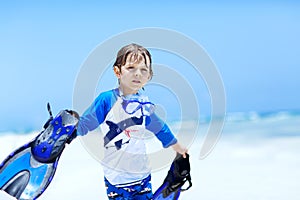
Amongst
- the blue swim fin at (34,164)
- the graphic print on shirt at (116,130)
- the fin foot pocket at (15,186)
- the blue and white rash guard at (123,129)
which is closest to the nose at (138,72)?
the blue and white rash guard at (123,129)

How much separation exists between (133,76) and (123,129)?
238 millimetres

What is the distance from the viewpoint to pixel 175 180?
102 inches

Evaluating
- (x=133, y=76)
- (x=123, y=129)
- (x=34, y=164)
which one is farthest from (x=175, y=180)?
(x=34, y=164)

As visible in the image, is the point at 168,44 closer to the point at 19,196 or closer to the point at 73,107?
the point at 73,107

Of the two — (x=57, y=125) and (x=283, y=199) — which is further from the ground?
(x=283, y=199)

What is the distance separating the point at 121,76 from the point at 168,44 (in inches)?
11.1

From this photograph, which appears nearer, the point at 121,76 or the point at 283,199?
the point at 121,76

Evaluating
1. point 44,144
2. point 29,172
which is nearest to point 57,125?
point 44,144

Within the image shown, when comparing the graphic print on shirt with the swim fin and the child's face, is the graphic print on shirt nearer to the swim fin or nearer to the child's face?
the child's face

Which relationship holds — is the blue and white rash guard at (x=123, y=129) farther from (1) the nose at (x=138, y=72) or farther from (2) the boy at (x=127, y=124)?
(1) the nose at (x=138, y=72)

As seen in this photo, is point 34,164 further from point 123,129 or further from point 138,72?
point 138,72

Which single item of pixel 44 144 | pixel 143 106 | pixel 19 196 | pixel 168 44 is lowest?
pixel 19 196

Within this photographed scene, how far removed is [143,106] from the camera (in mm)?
2439

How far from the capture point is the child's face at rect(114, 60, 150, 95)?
2406 mm
